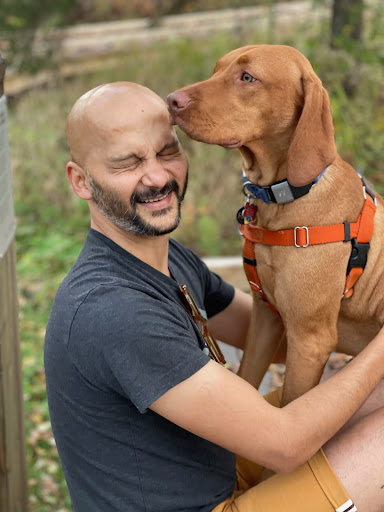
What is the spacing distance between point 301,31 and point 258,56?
5612 millimetres

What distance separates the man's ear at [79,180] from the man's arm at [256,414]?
79cm

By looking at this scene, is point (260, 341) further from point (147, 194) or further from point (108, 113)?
point (108, 113)

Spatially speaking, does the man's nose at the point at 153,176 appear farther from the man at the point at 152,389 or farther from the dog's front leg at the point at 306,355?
the dog's front leg at the point at 306,355

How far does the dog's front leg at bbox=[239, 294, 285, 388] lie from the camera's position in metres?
2.87

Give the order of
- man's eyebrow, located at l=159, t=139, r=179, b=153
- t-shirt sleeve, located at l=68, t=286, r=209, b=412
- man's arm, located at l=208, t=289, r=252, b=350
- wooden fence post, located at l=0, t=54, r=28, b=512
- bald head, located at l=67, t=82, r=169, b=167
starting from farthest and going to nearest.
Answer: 1. man's arm, located at l=208, t=289, r=252, b=350
2. wooden fence post, located at l=0, t=54, r=28, b=512
3. man's eyebrow, located at l=159, t=139, r=179, b=153
4. bald head, located at l=67, t=82, r=169, b=167
5. t-shirt sleeve, located at l=68, t=286, r=209, b=412

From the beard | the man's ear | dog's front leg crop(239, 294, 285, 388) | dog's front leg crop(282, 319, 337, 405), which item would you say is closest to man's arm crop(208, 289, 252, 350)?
dog's front leg crop(239, 294, 285, 388)

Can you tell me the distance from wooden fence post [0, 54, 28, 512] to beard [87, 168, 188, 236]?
0.36 metres

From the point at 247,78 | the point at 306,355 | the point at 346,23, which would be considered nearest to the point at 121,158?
the point at 247,78

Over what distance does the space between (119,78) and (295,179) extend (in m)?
6.49

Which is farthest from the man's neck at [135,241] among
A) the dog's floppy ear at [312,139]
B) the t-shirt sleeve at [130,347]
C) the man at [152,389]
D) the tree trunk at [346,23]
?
the tree trunk at [346,23]

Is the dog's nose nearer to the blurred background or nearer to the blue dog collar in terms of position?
the blue dog collar

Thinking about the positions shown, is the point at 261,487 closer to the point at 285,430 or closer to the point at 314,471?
the point at 314,471

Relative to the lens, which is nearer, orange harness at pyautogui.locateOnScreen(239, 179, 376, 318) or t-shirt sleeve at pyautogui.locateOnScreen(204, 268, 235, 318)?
orange harness at pyautogui.locateOnScreen(239, 179, 376, 318)

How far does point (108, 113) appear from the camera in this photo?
2.18 metres
